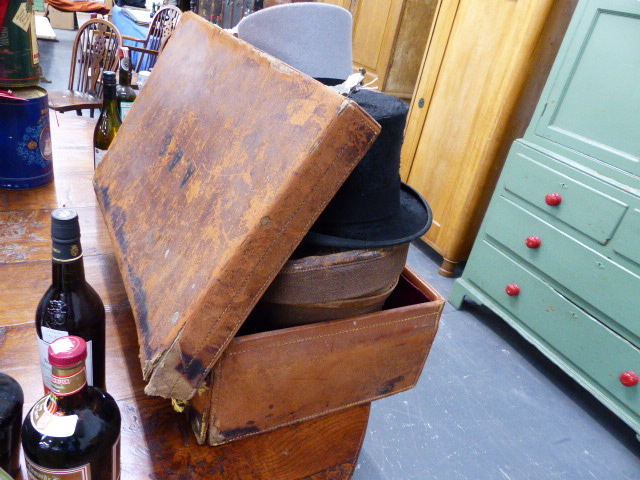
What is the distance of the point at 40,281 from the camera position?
0.73 m

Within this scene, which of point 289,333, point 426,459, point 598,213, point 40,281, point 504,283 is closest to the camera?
point 289,333

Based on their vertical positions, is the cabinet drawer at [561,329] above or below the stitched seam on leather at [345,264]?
below

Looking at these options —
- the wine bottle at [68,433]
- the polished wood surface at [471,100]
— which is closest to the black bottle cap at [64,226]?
the wine bottle at [68,433]

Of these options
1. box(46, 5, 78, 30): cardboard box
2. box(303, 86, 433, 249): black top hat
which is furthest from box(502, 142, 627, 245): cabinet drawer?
box(46, 5, 78, 30): cardboard box

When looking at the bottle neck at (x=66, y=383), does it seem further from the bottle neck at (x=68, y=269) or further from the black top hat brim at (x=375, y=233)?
the black top hat brim at (x=375, y=233)

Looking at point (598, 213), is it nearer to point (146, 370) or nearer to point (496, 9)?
point (496, 9)

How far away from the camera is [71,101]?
2035mm

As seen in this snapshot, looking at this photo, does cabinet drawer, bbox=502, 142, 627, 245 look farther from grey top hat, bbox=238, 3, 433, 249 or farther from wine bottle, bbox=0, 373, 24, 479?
wine bottle, bbox=0, 373, 24, 479

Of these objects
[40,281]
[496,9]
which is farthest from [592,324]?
[40,281]

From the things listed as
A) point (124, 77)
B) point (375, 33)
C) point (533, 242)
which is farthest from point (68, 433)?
point (375, 33)

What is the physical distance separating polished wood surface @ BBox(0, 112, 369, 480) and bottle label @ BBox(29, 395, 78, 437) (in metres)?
0.13

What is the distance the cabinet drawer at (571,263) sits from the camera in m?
1.54

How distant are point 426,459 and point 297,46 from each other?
1.28 meters

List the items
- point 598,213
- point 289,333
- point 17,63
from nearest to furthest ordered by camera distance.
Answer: point 289,333, point 17,63, point 598,213
